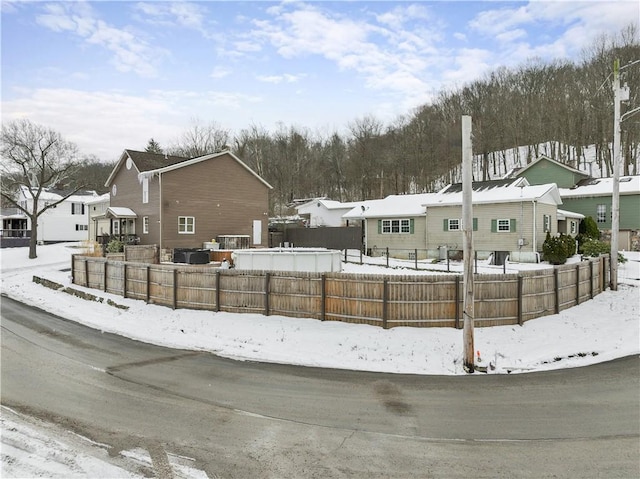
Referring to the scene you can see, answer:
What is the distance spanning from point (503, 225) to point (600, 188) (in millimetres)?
13648

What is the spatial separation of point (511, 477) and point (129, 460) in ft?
15.1

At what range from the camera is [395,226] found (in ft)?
105

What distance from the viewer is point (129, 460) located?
500cm

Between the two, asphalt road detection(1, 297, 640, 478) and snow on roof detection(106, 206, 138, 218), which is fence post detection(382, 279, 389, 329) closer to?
asphalt road detection(1, 297, 640, 478)

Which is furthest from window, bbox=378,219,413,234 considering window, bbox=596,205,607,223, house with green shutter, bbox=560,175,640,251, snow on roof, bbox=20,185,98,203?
snow on roof, bbox=20,185,98,203

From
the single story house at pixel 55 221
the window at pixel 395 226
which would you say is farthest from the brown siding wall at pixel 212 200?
the single story house at pixel 55 221

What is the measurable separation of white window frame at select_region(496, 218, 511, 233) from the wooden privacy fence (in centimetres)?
1183

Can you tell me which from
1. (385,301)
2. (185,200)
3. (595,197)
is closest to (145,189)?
(185,200)

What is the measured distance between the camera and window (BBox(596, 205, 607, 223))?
108ft

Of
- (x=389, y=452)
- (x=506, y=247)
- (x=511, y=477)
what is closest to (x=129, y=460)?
(x=389, y=452)

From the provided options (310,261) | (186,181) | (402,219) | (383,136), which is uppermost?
(383,136)

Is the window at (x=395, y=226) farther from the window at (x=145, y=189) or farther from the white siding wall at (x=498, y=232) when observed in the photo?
the window at (x=145, y=189)

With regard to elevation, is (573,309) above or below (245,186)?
below

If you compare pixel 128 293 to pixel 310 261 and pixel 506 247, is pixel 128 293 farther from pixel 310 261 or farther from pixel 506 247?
pixel 506 247
